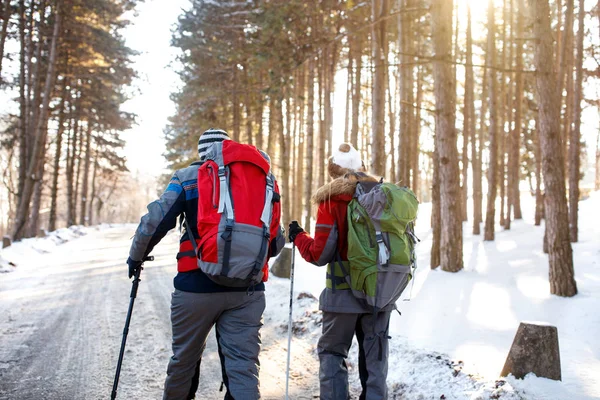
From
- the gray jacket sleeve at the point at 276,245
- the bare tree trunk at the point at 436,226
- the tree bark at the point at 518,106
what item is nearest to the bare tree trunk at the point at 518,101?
the tree bark at the point at 518,106

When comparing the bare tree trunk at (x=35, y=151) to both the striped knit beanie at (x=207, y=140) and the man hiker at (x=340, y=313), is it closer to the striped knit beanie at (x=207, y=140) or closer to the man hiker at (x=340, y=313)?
the striped knit beanie at (x=207, y=140)

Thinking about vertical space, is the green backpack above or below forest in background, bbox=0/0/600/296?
below

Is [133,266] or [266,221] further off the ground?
[266,221]

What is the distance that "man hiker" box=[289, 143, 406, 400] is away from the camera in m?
3.73

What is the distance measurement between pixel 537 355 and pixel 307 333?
2984mm

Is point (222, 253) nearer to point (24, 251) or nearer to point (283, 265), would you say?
point (283, 265)

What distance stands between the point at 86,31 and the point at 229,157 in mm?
19256

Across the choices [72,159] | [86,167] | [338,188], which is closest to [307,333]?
[338,188]

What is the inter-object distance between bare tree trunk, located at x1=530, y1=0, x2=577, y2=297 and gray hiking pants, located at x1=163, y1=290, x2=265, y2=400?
6.11 metres

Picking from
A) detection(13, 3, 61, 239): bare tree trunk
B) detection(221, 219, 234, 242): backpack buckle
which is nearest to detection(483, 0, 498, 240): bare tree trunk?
detection(221, 219, 234, 242): backpack buckle

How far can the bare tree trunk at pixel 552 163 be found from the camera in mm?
7848

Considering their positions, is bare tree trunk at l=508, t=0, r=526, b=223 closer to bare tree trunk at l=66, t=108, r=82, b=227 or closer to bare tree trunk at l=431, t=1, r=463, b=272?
bare tree trunk at l=431, t=1, r=463, b=272

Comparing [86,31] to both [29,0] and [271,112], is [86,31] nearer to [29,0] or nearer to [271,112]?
[29,0]

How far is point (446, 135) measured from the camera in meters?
9.98
